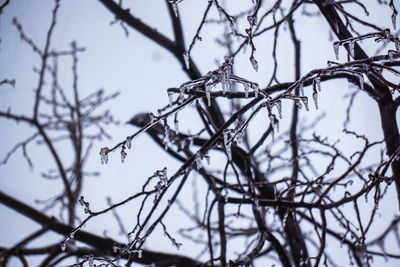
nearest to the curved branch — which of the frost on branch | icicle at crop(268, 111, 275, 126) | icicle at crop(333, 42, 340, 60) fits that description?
the frost on branch

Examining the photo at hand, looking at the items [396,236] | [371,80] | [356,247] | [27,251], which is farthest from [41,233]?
[396,236]

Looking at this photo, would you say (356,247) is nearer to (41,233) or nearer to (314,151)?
(314,151)

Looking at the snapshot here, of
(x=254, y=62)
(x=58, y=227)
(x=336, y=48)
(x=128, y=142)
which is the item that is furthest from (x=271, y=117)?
(x=58, y=227)

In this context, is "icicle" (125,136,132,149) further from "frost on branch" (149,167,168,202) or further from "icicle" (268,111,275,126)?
"icicle" (268,111,275,126)

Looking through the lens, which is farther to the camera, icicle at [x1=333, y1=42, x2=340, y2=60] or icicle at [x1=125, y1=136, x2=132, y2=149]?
icicle at [x1=125, y1=136, x2=132, y2=149]

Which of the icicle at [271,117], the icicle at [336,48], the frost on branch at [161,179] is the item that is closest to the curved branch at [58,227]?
the frost on branch at [161,179]

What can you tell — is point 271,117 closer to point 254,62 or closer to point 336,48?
point 254,62

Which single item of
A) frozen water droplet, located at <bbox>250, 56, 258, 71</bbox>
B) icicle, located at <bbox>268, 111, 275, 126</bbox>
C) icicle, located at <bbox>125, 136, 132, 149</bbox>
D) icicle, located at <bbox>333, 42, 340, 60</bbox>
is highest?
frozen water droplet, located at <bbox>250, 56, 258, 71</bbox>

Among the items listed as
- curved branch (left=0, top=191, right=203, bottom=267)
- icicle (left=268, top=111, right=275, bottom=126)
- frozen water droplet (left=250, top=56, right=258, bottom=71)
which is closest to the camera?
icicle (left=268, top=111, right=275, bottom=126)

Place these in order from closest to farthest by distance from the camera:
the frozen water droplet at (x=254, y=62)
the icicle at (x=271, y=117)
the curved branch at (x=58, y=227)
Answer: the icicle at (x=271, y=117) → the frozen water droplet at (x=254, y=62) → the curved branch at (x=58, y=227)

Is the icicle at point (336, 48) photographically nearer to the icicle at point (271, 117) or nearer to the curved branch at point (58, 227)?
the icicle at point (271, 117)

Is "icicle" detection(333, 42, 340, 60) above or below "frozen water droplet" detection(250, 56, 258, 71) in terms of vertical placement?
Answer: below

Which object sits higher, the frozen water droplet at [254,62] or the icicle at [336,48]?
the frozen water droplet at [254,62]

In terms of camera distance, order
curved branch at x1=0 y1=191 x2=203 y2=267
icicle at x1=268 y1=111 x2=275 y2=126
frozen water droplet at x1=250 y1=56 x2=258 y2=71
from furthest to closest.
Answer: curved branch at x1=0 y1=191 x2=203 y2=267, frozen water droplet at x1=250 y1=56 x2=258 y2=71, icicle at x1=268 y1=111 x2=275 y2=126
